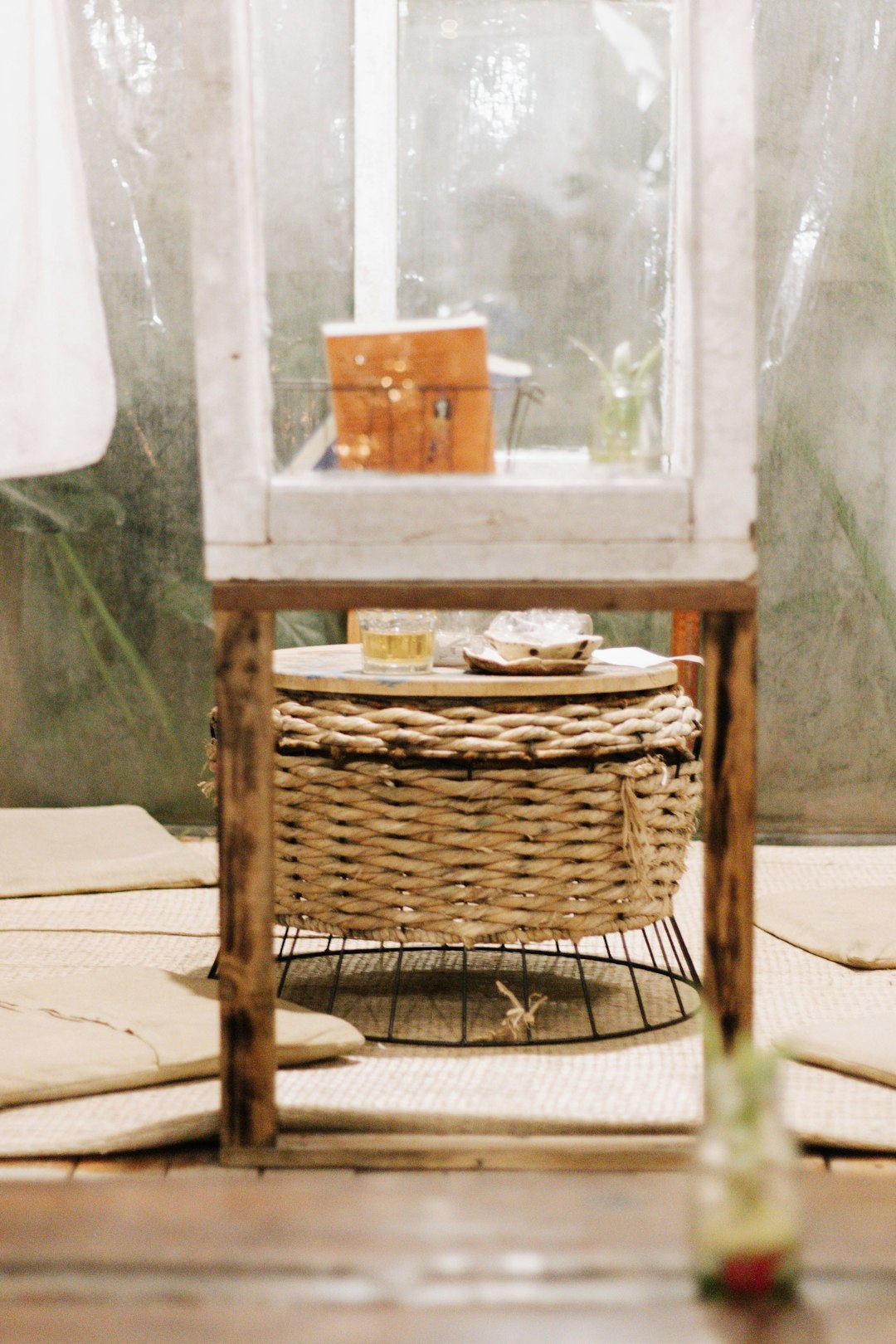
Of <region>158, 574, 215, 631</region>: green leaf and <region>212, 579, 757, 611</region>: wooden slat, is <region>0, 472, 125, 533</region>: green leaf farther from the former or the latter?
<region>212, 579, 757, 611</region>: wooden slat

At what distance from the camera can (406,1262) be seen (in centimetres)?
71

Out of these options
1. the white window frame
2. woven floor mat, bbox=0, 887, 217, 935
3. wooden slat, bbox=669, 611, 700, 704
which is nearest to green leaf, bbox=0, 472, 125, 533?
woven floor mat, bbox=0, 887, 217, 935

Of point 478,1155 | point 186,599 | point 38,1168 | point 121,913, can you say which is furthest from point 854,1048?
point 186,599

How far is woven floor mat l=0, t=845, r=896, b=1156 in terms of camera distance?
54.9 inches

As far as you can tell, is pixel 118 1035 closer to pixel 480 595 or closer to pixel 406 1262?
pixel 480 595

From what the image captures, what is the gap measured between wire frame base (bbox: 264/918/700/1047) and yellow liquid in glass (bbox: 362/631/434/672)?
0.34 m

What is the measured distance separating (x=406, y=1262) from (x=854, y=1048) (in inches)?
38.9

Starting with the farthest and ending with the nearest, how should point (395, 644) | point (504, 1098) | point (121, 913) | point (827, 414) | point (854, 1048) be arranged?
point (827, 414) → point (121, 913) → point (395, 644) → point (854, 1048) → point (504, 1098)

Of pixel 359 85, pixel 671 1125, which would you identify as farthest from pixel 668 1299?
pixel 359 85

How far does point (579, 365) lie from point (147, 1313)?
0.87 m

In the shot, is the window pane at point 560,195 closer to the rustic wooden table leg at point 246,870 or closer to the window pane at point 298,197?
the window pane at point 298,197

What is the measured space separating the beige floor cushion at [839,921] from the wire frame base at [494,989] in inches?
6.8

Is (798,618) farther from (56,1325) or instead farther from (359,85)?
(56,1325)

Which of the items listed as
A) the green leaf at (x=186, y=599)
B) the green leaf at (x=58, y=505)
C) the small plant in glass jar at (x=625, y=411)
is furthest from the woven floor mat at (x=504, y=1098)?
the green leaf at (x=58, y=505)
